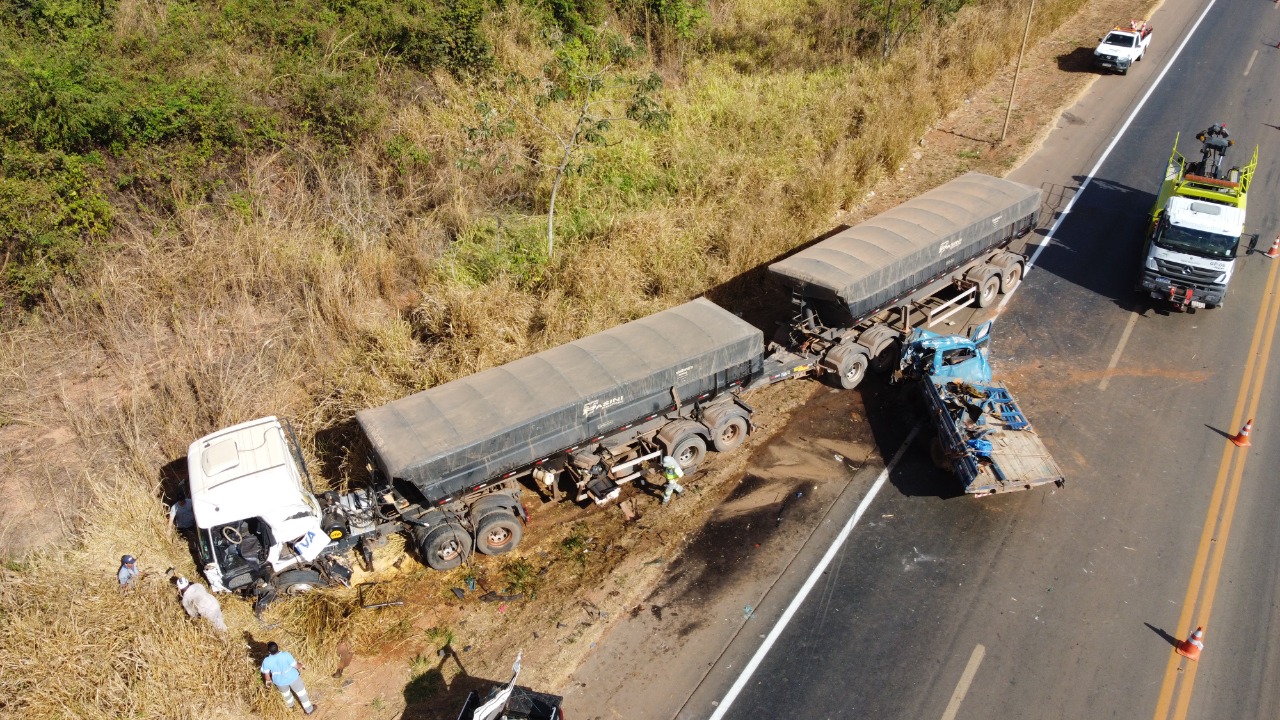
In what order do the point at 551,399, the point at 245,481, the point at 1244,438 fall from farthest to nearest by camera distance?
the point at 1244,438 < the point at 551,399 < the point at 245,481

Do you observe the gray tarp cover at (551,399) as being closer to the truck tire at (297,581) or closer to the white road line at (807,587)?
the truck tire at (297,581)

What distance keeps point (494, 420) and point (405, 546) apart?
306cm

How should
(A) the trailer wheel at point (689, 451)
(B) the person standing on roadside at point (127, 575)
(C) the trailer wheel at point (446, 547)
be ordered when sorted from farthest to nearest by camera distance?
(A) the trailer wheel at point (689, 451), (C) the trailer wheel at point (446, 547), (B) the person standing on roadside at point (127, 575)

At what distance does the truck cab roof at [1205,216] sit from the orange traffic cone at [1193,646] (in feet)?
33.8

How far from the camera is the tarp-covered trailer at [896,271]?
1480 cm

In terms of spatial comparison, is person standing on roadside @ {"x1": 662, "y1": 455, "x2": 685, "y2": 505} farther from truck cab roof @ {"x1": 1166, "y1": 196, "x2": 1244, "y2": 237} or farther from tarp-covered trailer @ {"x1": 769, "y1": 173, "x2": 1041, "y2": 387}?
truck cab roof @ {"x1": 1166, "y1": 196, "x2": 1244, "y2": 237}

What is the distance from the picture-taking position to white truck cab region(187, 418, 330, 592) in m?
11.2

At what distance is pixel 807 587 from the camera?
1191 centimetres

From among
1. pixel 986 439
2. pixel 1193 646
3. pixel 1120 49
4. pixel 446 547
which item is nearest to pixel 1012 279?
pixel 986 439

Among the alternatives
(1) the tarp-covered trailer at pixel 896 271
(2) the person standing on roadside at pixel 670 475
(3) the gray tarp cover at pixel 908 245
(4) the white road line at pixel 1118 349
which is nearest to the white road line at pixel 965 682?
(2) the person standing on roadside at pixel 670 475

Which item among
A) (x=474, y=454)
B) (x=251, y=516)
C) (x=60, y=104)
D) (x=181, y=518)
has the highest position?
(x=60, y=104)

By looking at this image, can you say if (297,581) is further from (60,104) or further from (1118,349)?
(1118,349)

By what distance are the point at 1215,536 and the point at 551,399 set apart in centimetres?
1106

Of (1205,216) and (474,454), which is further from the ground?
(1205,216)
